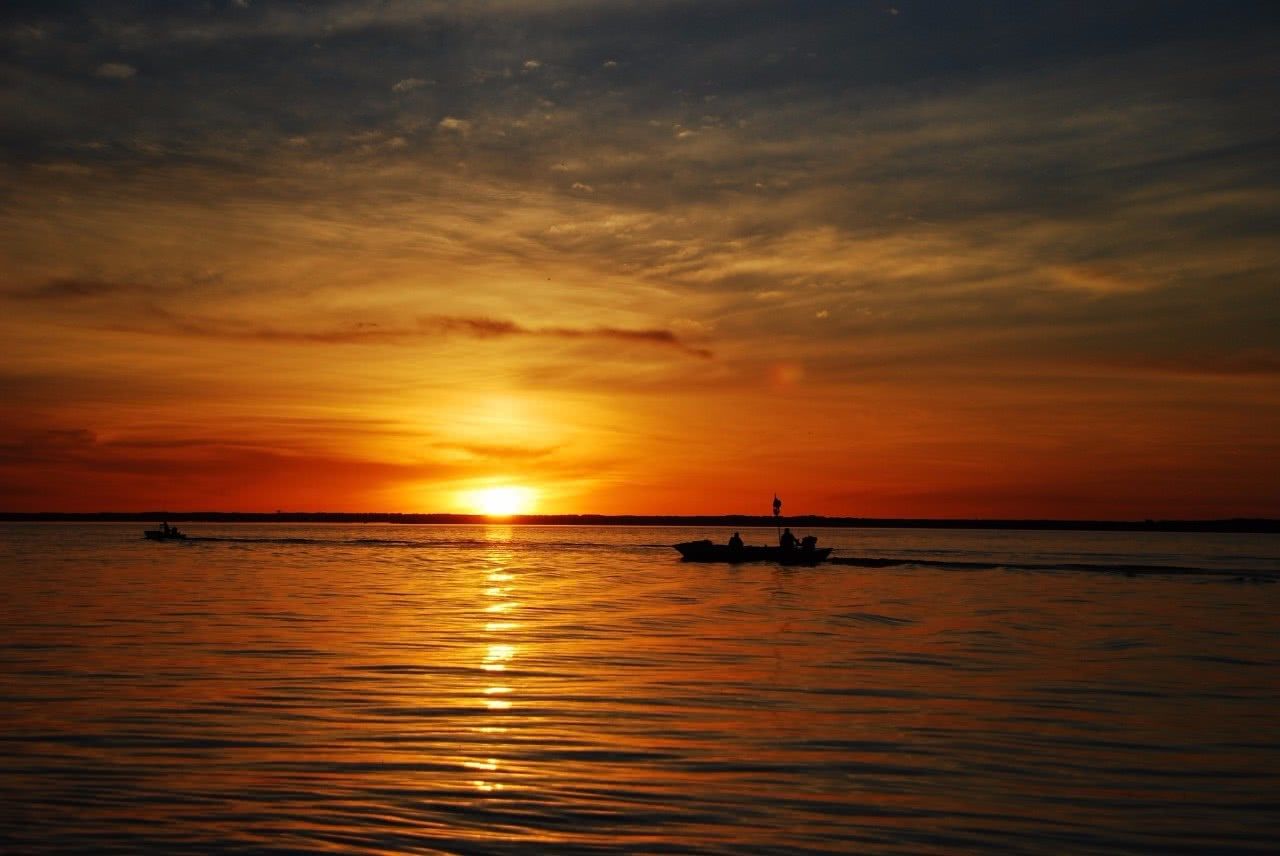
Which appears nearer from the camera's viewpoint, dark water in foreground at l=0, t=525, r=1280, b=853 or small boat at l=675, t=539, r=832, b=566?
dark water in foreground at l=0, t=525, r=1280, b=853

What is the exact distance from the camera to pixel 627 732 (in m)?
24.4

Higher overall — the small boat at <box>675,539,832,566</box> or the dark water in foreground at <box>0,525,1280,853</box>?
the small boat at <box>675,539,832,566</box>

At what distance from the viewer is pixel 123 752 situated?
71.6 ft

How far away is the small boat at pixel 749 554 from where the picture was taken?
355 feet

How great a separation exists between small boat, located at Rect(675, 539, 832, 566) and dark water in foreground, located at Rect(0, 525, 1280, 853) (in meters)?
53.4

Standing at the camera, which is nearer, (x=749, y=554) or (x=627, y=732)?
(x=627, y=732)

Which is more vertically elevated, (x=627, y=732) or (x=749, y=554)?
(x=749, y=554)

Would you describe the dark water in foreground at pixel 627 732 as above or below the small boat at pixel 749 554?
below

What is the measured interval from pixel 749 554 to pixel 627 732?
8967 centimetres

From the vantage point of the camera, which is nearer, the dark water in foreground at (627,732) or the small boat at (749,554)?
the dark water in foreground at (627,732)

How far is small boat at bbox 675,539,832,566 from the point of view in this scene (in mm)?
108125

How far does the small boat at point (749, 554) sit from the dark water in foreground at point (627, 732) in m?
53.4

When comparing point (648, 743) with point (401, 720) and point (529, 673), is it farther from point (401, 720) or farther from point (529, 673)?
point (529, 673)

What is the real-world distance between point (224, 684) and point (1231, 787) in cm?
2407
